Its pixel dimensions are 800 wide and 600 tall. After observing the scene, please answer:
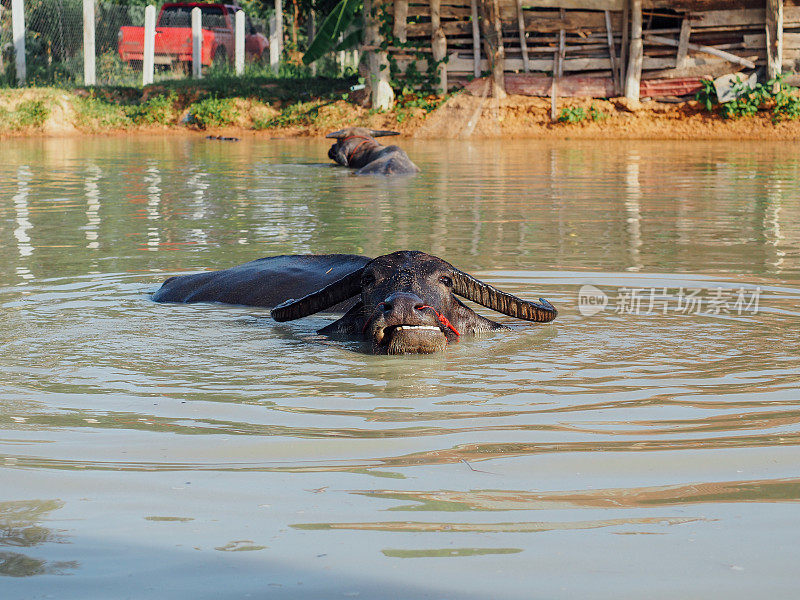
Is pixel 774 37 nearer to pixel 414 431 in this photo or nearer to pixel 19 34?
pixel 19 34

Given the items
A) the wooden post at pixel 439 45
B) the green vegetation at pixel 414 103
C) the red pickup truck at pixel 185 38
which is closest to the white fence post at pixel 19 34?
the red pickup truck at pixel 185 38

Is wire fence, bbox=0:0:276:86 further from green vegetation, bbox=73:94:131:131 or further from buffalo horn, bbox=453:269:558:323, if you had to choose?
buffalo horn, bbox=453:269:558:323

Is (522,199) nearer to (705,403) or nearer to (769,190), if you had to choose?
(769,190)

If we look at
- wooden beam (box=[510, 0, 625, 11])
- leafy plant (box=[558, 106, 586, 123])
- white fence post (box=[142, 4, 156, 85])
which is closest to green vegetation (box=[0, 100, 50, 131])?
white fence post (box=[142, 4, 156, 85])

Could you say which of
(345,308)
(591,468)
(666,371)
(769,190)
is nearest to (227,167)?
(769,190)

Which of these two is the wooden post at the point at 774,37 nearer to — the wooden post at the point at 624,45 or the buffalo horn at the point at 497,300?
the wooden post at the point at 624,45

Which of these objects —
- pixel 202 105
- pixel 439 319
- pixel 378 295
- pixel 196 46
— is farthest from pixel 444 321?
pixel 196 46

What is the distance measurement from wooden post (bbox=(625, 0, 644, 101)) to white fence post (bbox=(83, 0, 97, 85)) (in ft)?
42.4

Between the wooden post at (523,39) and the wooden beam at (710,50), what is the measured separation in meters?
2.68

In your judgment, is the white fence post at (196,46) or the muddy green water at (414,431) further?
the white fence post at (196,46)

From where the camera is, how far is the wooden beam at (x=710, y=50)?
2284 centimetres

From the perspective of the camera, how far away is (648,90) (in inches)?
929

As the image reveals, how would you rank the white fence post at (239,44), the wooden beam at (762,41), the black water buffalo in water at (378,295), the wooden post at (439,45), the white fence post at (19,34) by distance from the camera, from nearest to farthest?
the black water buffalo in water at (378,295), the wooden beam at (762,41), the wooden post at (439,45), the white fence post at (19,34), the white fence post at (239,44)

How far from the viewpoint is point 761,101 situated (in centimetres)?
2255
